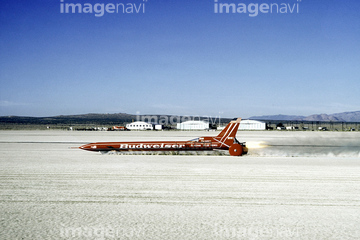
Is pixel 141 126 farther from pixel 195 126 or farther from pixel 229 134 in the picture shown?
pixel 229 134

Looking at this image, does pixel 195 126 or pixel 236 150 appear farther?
pixel 195 126

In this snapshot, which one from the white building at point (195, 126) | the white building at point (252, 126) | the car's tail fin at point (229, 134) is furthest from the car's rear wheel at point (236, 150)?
the white building at point (252, 126)

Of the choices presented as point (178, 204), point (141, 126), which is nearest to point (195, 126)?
point (141, 126)

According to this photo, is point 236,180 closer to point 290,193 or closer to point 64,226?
point 290,193

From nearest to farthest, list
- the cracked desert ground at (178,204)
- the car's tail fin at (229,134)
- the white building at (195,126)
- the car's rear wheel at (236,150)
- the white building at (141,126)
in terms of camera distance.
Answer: the cracked desert ground at (178,204) < the car's rear wheel at (236,150) < the car's tail fin at (229,134) < the white building at (195,126) < the white building at (141,126)

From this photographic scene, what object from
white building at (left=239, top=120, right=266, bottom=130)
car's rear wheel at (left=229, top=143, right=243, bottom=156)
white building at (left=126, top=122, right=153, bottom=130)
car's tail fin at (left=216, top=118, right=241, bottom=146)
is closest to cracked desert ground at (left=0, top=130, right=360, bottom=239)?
car's rear wheel at (left=229, top=143, right=243, bottom=156)

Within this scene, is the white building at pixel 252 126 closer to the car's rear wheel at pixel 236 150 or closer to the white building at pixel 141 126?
the white building at pixel 141 126

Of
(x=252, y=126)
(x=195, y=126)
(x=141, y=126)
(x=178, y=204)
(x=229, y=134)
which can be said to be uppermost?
(x=229, y=134)

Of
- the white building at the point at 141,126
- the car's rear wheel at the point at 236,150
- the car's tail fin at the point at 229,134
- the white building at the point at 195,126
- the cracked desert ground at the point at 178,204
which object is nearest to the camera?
the cracked desert ground at the point at 178,204

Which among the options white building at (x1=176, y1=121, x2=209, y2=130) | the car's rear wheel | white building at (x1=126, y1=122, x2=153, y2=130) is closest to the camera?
the car's rear wheel

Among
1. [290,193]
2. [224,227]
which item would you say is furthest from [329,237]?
[290,193]

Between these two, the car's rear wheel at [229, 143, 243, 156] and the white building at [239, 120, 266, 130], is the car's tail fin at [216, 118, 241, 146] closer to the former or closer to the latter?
the car's rear wheel at [229, 143, 243, 156]

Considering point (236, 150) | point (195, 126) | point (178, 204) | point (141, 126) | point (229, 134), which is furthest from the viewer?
point (141, 126)

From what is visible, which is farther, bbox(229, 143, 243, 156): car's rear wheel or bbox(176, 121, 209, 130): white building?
bbox(176, 121, 209, 130): white building
